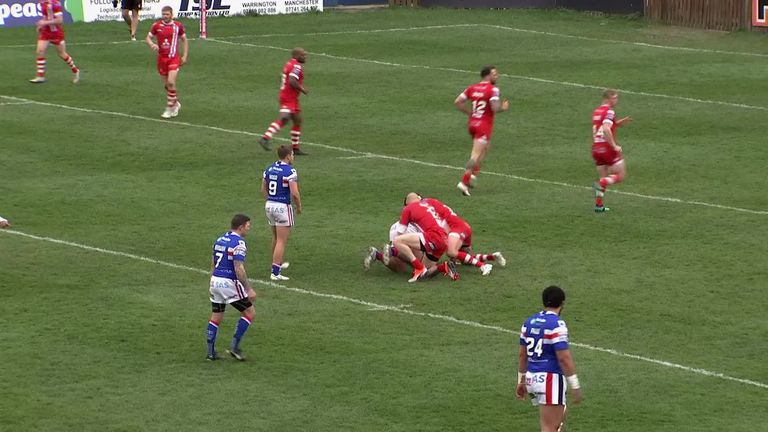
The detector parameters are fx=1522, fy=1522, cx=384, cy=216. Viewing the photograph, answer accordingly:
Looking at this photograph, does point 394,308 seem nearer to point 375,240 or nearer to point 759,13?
point 375,240

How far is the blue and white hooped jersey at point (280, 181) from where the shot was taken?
72.3 ft

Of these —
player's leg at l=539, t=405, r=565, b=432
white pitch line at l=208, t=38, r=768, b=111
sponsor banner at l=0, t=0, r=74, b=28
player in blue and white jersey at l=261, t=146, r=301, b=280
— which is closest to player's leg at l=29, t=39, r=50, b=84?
white pitch line at l=208, t=38, r=768, b=111

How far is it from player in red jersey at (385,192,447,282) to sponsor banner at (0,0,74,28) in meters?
27.8

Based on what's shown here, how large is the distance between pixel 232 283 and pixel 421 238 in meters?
4.80

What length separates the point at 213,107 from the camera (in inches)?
1427

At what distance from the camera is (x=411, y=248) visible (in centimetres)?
2266

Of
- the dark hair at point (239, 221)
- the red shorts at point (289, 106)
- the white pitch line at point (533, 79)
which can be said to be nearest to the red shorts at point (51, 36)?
the white pitch line at point (533, 79)

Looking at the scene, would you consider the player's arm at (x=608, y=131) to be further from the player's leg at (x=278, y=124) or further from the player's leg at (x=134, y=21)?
the player's leg at (x=134, y=21)

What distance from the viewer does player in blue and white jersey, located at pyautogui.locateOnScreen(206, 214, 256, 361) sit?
18.4m

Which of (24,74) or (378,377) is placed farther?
(24,74)

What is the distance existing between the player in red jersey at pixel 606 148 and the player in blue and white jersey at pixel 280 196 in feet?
20.7

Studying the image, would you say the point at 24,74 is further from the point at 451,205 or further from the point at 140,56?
the point at 451,205

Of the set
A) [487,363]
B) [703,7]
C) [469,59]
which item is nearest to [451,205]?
[487,363]

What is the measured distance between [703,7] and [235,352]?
1294 inches
